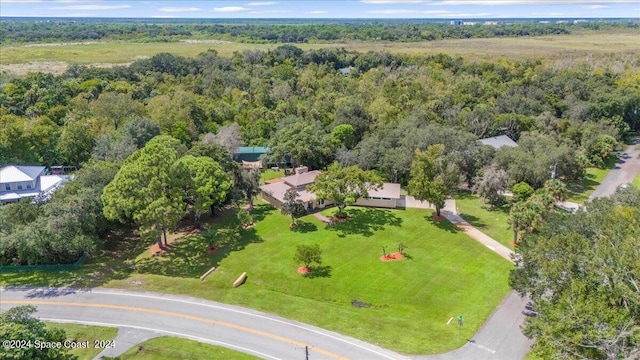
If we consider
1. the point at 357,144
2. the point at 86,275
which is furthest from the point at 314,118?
the point at 86,275

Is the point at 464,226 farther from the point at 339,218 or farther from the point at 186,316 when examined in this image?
the point at 186,316

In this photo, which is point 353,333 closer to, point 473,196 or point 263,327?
point 263,327

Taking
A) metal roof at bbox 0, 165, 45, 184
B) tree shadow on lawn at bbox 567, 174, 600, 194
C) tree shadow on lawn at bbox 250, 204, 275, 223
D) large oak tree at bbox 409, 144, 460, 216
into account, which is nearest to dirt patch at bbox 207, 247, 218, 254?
tree shadow on lawn at bbox 250, 204, 275, 223

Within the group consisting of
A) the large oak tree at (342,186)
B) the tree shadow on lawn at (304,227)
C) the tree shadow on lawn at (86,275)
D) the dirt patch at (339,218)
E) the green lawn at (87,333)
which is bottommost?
the green lawn at (87,333)

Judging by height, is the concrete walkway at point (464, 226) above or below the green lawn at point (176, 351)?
above

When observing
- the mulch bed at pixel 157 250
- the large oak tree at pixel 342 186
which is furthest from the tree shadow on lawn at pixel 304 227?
the mulch bed at pixel 157 250

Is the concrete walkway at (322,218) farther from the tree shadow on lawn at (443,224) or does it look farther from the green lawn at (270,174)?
the green lawn at (270,174)

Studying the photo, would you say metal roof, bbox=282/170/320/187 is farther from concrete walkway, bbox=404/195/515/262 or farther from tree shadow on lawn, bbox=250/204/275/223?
concrete walkway, bbox=404/195/515/262
